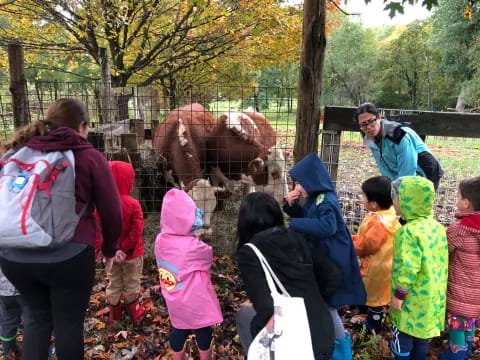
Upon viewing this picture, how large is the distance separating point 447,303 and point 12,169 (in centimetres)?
316

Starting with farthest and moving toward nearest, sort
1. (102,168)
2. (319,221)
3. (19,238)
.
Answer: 1. (319,221)
2. (102,168)
3. (19,238)

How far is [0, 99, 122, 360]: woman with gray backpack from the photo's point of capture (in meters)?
2.08

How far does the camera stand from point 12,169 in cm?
215

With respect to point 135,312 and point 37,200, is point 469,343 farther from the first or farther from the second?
point 37,200

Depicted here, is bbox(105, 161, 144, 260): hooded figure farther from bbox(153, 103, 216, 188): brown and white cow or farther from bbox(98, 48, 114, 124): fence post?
bbox(98, 48, 114, 124): fence post

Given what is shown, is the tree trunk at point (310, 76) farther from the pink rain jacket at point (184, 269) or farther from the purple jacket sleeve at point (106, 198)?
the purple jacket sleeve at point (106, 198)

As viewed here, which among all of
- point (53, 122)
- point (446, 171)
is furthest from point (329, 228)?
point (446, 171)

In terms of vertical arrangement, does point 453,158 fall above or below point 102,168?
below

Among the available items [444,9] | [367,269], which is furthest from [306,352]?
[444,9]

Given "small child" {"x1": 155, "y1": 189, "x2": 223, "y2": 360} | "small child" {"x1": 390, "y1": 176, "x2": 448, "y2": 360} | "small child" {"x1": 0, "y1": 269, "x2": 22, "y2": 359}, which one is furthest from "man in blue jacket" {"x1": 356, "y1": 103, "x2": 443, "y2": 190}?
"small child" {"x1": 0, "y1": 269, "x2": 22, "y2": 359}

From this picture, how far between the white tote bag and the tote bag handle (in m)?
0.07

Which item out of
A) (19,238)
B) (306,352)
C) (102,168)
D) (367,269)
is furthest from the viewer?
(367,269)

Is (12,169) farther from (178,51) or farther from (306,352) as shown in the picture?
(178,51)

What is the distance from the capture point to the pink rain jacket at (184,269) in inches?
106
